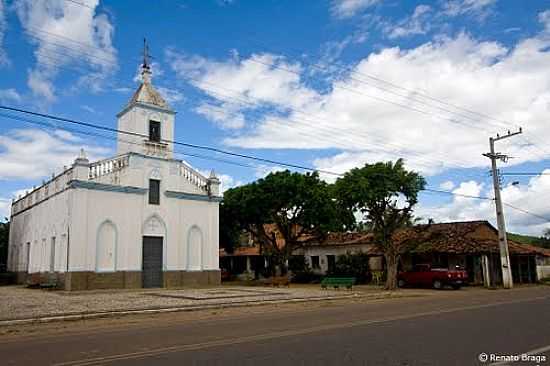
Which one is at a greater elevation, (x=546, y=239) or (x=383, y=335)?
(x=546, y=239)

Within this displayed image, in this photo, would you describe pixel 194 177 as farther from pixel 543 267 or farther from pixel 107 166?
pixel 543 267

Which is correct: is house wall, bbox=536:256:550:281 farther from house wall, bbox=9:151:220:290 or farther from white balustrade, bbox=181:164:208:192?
white balustrade, bbox=181:164:208:192

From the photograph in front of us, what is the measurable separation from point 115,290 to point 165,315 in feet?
41.9

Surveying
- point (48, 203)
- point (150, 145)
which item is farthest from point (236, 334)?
point (48, 203)

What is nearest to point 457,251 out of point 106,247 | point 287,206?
point 287,206

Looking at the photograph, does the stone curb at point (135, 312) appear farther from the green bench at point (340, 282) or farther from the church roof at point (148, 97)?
the church roof at point (148, 97)

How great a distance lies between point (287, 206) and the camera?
37938 mm

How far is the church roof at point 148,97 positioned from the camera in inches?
1288

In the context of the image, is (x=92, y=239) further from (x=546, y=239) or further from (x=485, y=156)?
(x=546, y=239)

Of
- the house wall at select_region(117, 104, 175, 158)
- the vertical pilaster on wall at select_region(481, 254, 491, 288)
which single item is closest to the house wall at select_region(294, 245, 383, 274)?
the vertical pilaster on wall at select_region(481, 254, 491, 288)

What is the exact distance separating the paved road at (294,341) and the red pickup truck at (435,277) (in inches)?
653

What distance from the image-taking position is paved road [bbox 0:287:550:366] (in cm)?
844

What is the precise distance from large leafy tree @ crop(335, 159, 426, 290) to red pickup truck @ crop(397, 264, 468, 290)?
2202 millimetres

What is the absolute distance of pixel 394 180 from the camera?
30.3 metres
